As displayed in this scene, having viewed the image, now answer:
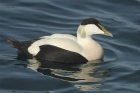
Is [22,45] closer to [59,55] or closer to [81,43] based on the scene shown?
[59,55]

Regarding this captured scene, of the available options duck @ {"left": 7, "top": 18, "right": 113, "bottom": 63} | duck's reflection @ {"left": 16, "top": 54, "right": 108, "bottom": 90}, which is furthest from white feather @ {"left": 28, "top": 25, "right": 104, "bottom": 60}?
duck's reflection @ {"left": 16, "top": 54, "right": 108, "bottom": 90}

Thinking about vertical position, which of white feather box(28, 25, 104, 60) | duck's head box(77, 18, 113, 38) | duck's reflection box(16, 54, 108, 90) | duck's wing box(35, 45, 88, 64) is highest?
duck's head box(77, 18, 113, 38)

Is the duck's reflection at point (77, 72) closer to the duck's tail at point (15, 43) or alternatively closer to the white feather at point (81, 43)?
the white feather at point (81, 43)

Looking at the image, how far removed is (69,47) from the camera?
36.7ft

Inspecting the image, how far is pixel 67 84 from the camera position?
10250mm

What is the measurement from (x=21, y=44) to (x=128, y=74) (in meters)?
2.06

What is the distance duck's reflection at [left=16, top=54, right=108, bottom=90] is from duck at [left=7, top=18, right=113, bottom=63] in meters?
0.11

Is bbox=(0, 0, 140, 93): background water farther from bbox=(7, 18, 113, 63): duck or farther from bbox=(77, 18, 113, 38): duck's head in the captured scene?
bbox=(77, 18, 113, 38): duck's head

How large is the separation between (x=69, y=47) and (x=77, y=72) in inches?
20.6

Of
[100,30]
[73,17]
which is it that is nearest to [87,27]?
[100,30]

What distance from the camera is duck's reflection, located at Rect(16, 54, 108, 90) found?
34.0 ft

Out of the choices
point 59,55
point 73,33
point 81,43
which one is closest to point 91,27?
point 81,43

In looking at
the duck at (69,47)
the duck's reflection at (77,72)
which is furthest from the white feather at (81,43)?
the duck's reflection at (77,72)

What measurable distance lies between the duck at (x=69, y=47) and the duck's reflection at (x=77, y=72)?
0.11 metres
